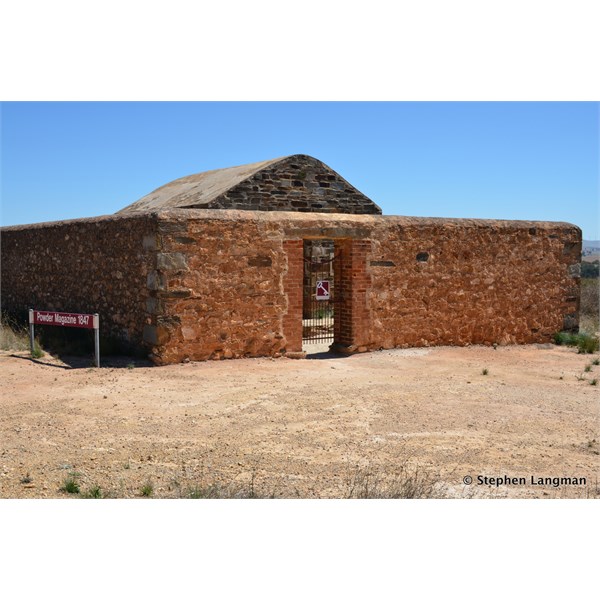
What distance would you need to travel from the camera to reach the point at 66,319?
10453 millimetres

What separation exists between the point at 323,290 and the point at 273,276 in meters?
5.28

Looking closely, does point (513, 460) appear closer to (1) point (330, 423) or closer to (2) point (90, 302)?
(1) point (330, 423)

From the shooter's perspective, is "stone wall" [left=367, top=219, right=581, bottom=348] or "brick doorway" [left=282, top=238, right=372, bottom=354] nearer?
"brick doorway" [left=282, top=238, right=372, bottom=354]

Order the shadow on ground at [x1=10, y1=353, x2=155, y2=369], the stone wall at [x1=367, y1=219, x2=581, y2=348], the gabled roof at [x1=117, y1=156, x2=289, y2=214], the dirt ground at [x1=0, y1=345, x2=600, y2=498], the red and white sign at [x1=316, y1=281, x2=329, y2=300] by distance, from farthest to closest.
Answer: the red and white sign at [x1=316, y1=281, x2=329, y2=300], the gabled roof at [x1=117, y1=156, x2=289, y2=214], the stone wall at [x1=367, y1=219, x2=581, y2=348], the shadow on ground at [x1=10, y1=353, x2=155, y2=369], the dirt ground at [x1=0, y1=345, x2=600, y2=498]

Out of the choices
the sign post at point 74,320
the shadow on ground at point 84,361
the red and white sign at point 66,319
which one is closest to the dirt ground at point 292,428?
the shadow on ground at point 84,361

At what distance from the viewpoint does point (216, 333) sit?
34.3 ft

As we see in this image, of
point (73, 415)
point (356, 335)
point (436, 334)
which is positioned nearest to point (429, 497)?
point (73, 415)

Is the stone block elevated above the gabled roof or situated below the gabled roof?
below

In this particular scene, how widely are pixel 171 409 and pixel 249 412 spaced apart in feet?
2.81

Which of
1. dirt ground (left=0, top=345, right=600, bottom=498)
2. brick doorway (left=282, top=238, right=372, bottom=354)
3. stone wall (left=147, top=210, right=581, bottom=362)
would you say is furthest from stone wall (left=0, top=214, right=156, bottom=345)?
brick doorway (left=282, top=238, right=372, bottom=354)

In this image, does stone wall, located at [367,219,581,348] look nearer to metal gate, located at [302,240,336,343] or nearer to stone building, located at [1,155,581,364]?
stone building, located at [1,155,581,364]

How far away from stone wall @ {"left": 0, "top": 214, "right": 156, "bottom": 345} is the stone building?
3cm

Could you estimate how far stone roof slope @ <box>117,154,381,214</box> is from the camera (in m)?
15.3

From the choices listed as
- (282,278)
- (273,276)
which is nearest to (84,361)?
(273,276)
